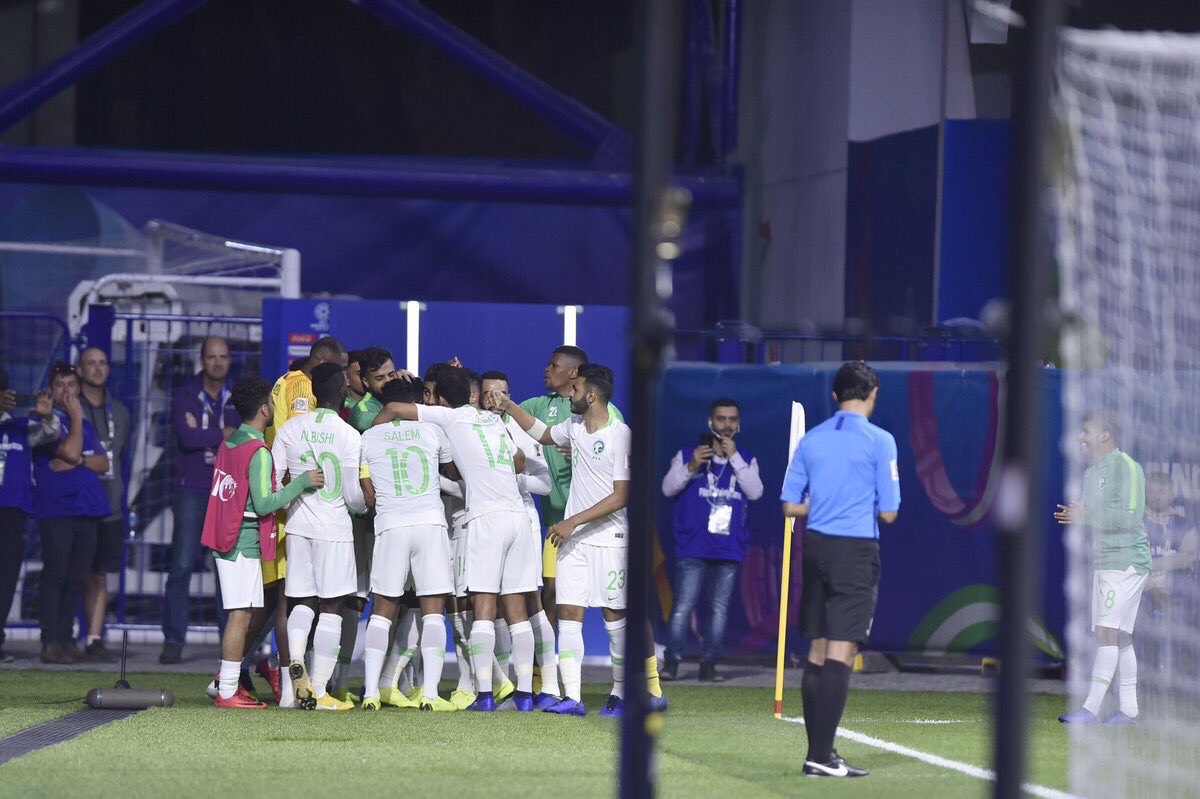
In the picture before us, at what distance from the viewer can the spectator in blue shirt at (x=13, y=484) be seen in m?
12.5

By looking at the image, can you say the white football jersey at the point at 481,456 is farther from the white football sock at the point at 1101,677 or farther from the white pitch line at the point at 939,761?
the white football sock at the point at 1101,677

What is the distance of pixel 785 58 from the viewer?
1780 centimetres

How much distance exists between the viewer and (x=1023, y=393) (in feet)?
12.2

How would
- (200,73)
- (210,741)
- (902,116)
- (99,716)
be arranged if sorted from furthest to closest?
1. (200,73)
2. (902,116)
3. (99,716)
4. (210,741)

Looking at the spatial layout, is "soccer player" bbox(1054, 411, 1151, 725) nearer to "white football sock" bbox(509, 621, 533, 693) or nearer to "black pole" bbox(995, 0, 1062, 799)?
"white football sock" bbox(509, 621, 533, 693)

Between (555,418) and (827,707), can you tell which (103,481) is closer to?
(555,418)

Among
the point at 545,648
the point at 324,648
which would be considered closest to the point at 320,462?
the point at 324,648

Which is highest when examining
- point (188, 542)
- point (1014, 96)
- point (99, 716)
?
point (1014, 96)

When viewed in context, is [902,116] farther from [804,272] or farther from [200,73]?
[200,73]

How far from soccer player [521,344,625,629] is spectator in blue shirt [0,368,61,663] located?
3.86 meters

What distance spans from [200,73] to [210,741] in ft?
43.0

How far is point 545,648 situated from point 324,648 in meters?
1.48

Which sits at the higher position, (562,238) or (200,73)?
(200,73)

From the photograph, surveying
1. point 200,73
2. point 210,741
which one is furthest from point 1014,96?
point 200,73
